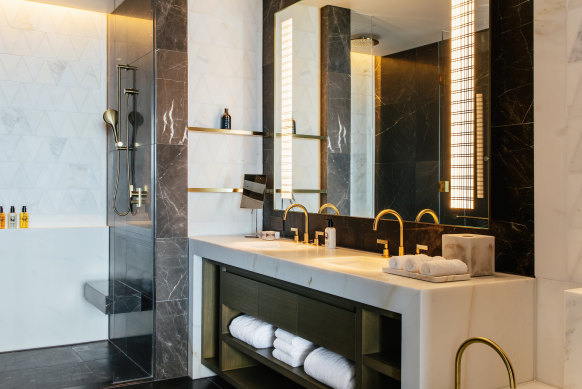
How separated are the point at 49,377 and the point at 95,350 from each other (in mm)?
621

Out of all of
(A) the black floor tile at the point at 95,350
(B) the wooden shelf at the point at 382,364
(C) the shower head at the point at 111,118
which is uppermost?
(C) the shower head at the point at 111,118

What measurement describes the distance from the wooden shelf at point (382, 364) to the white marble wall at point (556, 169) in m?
0.60

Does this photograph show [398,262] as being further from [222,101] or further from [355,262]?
[222,101]

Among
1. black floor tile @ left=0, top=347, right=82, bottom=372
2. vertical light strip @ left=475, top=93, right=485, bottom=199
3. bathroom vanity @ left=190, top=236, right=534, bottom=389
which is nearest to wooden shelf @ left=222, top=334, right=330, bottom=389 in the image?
bathroom vanity @ left=190, top=236, right=534, bottom=389

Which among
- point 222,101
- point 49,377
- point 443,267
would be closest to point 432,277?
point 443,267

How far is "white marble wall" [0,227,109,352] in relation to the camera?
4109 millimetres

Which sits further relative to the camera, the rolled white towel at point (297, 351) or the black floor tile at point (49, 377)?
the black floor tile at point (49, 377)

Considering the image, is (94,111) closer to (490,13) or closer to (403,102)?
(403,102)

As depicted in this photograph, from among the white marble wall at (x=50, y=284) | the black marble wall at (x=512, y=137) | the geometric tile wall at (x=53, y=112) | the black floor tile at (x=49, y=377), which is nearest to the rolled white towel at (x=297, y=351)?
the black marble wall at (x=512, y=137)

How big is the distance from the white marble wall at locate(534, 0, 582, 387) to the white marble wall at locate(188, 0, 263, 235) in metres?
2.29

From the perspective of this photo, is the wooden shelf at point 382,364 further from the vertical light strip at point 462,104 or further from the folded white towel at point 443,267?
the vertical light strip at point 462,104

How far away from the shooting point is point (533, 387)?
208cm

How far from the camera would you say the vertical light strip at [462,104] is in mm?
2398

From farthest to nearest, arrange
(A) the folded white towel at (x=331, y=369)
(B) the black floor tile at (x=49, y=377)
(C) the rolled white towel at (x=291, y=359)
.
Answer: (B) the black floor tile at (x=49, y=377) → (C) the rolled white towel at (x=291, y=359) → (A) the folded white towel at (x=331, y=369)
